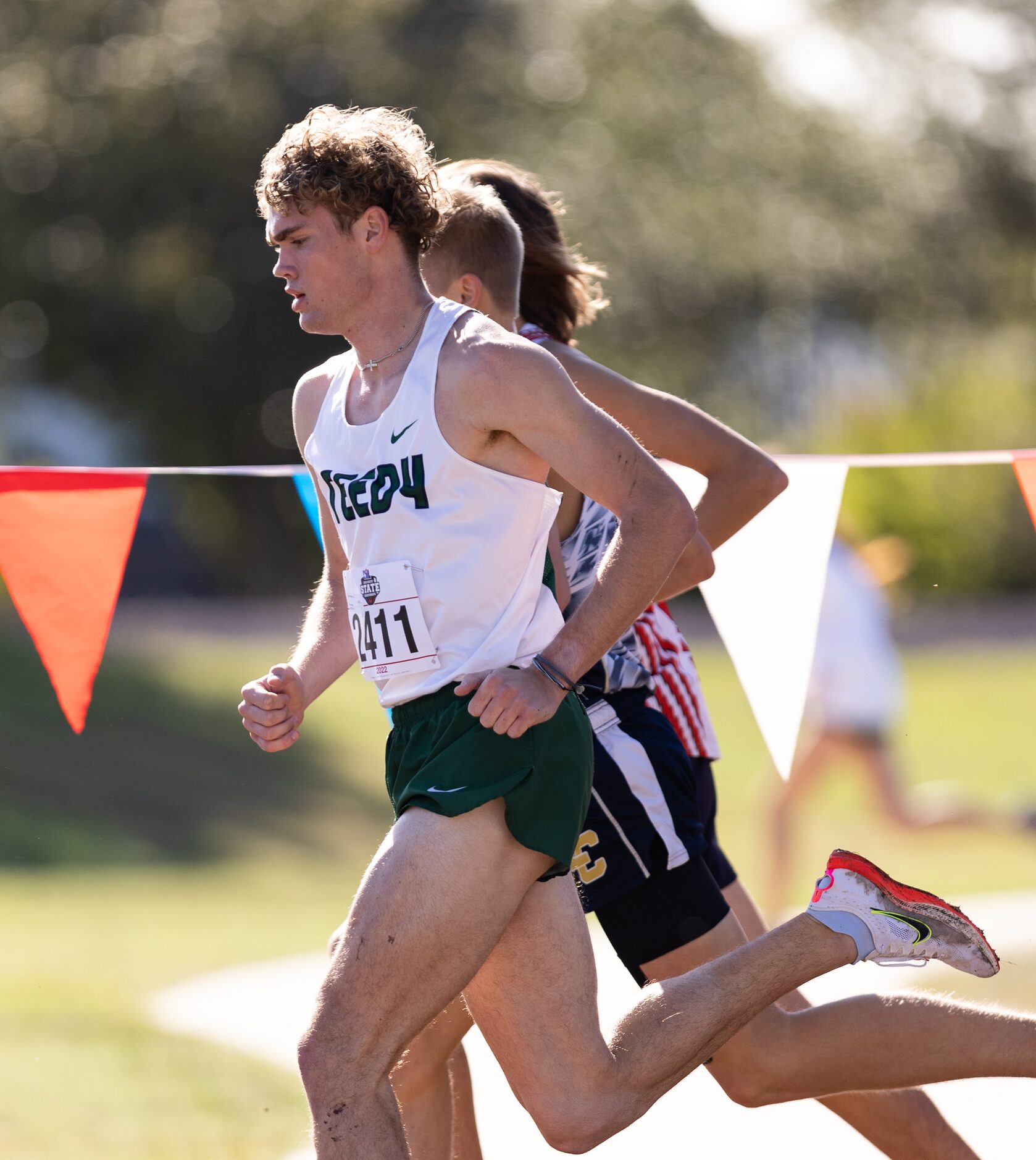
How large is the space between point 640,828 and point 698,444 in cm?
83

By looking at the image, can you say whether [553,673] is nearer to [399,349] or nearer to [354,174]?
[399,349]

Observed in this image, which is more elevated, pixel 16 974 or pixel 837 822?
pixel 837 822

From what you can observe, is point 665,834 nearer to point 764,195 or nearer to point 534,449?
point 534,449

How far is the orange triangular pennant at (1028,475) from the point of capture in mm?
4395

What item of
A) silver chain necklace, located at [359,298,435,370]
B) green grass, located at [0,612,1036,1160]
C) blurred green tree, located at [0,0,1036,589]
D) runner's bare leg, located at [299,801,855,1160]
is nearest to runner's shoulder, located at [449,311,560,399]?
silver chain necklace, located at [359,298,435,370]

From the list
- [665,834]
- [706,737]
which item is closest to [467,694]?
[665,834]

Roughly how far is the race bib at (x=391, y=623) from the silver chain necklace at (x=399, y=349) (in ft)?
1.25

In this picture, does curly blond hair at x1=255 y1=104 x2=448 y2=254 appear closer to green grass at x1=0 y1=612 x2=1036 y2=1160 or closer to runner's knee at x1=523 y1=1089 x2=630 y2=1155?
runner's knee at x1=523 y1=1089 x2=630 y2=1155

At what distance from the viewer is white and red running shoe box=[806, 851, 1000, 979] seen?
315 cm

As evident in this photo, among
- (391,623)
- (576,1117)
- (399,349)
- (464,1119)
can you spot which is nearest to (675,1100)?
(464,1119)

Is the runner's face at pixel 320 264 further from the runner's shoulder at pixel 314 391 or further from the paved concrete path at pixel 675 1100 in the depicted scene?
the paved concrete path at pixel 675 1100

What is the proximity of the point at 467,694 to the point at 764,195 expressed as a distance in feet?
104

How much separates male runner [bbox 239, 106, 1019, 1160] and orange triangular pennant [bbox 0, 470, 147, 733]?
1.31m

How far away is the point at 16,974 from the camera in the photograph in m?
7.82
